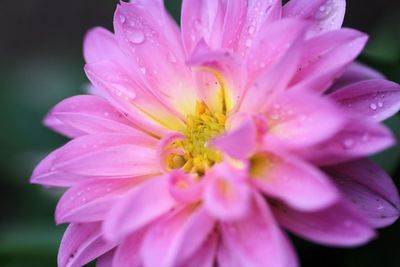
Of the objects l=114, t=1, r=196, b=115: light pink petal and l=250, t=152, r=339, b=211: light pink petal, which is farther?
l=114, t=1, r=196, b=115: light pink petal

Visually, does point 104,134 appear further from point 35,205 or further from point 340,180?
point 35,205

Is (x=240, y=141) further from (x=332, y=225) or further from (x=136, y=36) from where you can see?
(x=136, y=36)

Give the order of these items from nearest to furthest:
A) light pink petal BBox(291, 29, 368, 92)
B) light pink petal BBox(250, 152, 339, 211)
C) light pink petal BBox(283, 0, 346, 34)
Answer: light pink petal BBox(250, 152, 339, 211) < light pink petal BBox(291, 29, 368, 92) < light pink petal BBox(283, 0, 346, 34)

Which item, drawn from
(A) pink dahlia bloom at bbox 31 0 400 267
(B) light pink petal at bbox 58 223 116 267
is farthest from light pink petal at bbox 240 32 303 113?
(B) light pink petal at bbox 58 223 116 267

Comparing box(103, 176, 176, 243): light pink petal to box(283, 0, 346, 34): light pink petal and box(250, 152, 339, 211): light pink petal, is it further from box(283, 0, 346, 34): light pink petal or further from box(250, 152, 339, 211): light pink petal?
box(283, 0, 346, 34): light pink petal

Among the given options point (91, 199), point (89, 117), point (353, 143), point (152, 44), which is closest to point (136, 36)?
point (152, 44)
